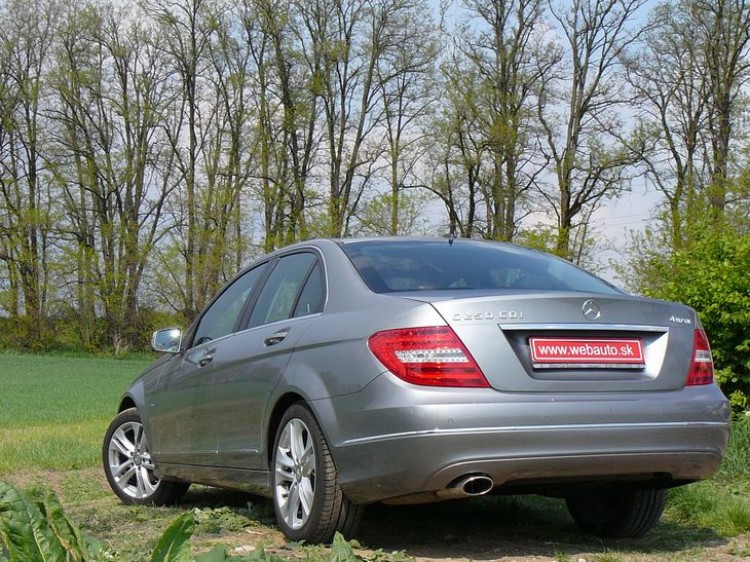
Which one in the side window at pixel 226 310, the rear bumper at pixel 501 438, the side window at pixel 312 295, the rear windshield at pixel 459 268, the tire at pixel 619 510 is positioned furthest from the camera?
the side window at pixel 226 310

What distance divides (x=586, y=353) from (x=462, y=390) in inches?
24.1

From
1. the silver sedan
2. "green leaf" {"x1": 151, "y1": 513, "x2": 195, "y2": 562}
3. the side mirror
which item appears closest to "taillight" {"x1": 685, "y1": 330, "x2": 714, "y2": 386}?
the silver sedan

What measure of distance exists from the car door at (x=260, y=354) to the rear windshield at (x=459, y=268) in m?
0.31

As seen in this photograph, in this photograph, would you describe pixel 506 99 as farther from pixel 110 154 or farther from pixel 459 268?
pixel 459 268

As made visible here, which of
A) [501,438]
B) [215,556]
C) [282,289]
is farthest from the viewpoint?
[282,289]

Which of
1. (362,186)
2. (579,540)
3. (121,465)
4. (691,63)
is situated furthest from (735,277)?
(362,186)

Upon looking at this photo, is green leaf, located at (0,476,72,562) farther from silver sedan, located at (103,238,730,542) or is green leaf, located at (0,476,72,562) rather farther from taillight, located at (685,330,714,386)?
taillight, located at (685,330,714,386)

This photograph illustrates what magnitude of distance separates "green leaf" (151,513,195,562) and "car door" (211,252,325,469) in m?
2.66

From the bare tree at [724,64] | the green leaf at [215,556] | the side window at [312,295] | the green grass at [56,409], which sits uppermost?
the bare tree at [724,64]

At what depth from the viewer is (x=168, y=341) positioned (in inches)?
282

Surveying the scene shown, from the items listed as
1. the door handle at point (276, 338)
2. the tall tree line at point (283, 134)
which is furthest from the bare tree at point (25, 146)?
the door handle at point (276, 338)

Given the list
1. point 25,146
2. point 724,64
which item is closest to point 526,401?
point 724,64

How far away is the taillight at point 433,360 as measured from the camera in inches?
181

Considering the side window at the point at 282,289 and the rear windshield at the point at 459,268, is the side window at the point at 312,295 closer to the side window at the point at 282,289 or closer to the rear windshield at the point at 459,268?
the side window at the point at 282,289
